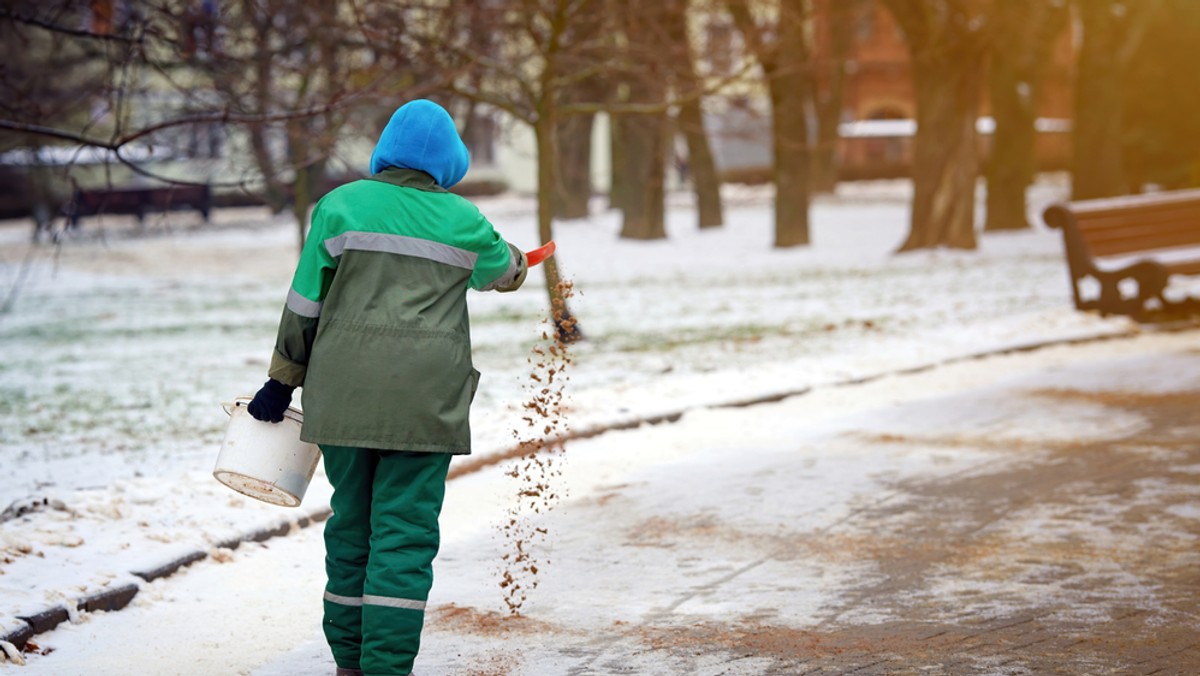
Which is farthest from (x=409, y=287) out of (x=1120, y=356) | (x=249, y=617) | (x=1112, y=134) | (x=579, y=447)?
(x=1112, y=134)

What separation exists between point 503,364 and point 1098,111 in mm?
18816

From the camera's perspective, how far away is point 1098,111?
95.3 ft

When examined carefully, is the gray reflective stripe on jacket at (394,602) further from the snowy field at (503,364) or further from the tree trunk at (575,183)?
the tree trunk at (575,183)

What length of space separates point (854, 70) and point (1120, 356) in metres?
51.8

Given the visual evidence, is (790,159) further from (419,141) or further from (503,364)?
(419,141)

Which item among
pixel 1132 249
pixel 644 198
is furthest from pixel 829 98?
pixel 1132 249

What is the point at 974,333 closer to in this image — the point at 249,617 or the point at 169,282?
the point at 249,617

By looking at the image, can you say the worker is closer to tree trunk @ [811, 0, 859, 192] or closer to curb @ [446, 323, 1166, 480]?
curb @ [446, 323, 1166, 480]

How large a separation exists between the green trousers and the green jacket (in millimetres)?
128

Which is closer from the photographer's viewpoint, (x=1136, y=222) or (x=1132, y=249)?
(x=1132, y=249)

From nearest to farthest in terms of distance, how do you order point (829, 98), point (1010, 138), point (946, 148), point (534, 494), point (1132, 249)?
point (534, 494) → point (1132, 249) → point (946, 148) → point (1010, 138) → point (829, 98)

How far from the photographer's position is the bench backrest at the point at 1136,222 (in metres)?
15.8

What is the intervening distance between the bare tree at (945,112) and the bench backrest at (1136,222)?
23.5 ft

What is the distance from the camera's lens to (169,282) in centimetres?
2516
